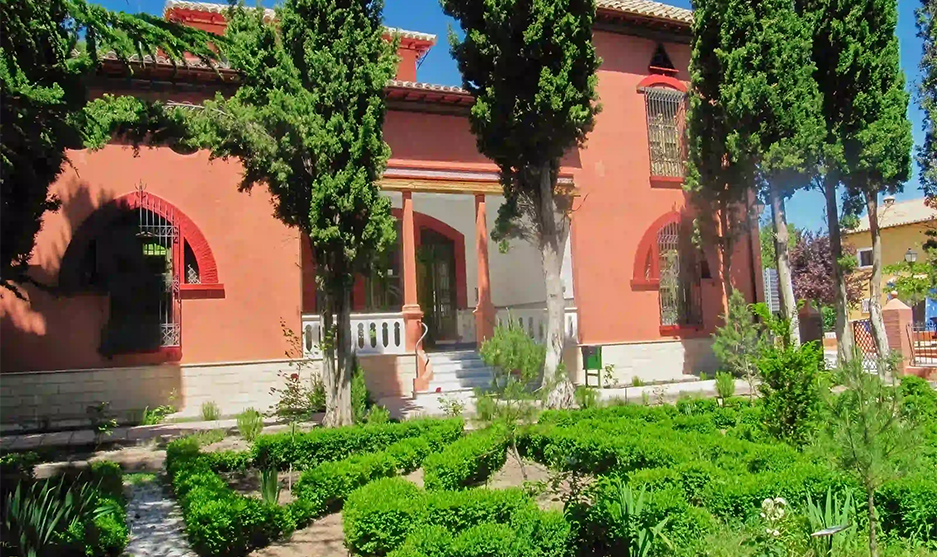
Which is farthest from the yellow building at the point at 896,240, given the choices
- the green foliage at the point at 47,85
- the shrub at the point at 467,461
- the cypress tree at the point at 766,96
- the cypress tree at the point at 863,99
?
the green foliage at the point at 47,85

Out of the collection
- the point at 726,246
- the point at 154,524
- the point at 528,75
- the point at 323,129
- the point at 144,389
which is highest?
the point at 528,75

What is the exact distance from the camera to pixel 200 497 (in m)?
5.43

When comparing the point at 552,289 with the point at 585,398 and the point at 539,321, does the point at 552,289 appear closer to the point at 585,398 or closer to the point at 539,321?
the point at 585,398

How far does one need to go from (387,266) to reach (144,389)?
4750 millimetres

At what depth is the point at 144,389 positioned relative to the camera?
37.8ft

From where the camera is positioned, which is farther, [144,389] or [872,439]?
[144,389]

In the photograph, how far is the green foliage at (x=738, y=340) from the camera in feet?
40.8

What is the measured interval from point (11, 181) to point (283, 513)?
6891mm

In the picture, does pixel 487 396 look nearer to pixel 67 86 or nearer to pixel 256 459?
pixel 256 459

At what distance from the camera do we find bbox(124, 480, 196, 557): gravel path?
5.17 metres

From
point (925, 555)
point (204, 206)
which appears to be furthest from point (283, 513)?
point (204, 206)

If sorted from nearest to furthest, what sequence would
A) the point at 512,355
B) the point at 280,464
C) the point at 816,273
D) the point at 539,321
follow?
the point at 280,464 < the point at 512,355 < the point at 539,321 < the point at 816,273

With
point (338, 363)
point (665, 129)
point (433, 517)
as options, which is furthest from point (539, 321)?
point (433, 517)

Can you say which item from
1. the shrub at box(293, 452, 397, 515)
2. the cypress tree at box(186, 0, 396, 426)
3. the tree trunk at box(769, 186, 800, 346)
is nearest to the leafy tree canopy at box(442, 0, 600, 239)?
the cypress tree at box(186, 0, 396, 426)
